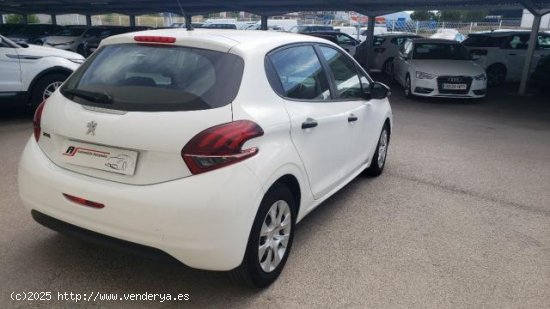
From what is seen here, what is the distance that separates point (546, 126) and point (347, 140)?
685 centimetres

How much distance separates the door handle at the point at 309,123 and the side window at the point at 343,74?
0.68m

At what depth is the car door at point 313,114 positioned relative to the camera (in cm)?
315

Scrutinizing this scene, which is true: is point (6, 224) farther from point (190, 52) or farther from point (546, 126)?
point (546, 126)

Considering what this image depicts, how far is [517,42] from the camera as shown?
48.0 ft

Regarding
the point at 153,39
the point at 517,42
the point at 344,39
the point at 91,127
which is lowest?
the point at 344,39

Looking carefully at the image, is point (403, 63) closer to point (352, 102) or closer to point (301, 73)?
point (352, 102)

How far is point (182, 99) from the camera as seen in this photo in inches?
103

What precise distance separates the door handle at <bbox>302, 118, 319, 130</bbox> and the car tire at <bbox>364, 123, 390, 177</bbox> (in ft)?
6.33

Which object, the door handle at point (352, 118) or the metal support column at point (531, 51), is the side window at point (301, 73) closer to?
the door handle at point (352, 118)

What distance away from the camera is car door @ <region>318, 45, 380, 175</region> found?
12.9 feet

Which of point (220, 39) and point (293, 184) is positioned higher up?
point (220, 39)

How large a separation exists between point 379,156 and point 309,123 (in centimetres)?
225

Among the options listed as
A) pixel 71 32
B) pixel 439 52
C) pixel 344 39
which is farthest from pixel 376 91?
pixel 71 32

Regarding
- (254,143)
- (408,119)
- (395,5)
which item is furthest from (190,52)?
(395,5)
